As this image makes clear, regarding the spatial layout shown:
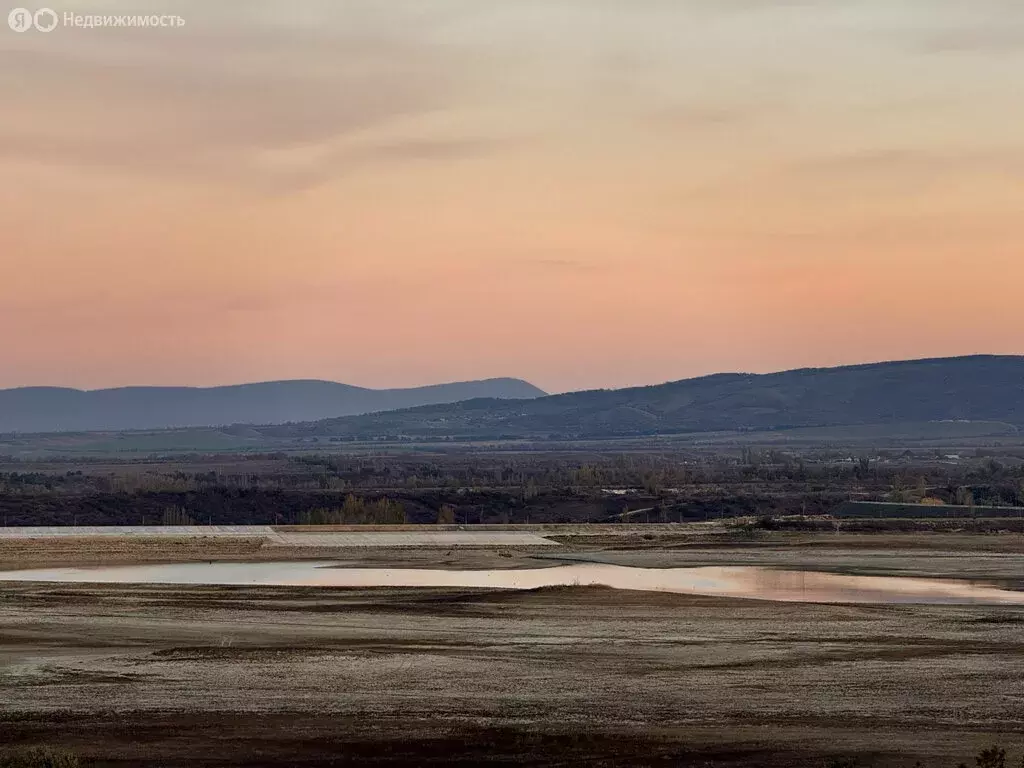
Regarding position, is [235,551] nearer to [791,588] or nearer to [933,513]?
[791,588]

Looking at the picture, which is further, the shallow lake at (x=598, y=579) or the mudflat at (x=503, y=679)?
the shallow lake at (x=598, y=579)

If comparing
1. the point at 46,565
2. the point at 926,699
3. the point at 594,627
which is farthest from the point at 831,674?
the point at 46,565

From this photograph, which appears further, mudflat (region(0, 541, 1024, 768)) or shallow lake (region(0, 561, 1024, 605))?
→ shallow lake (region(0, 561, 1024, 605))

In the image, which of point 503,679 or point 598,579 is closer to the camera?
point 503,679

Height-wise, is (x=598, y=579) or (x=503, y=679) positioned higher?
(x=598, y=579)
